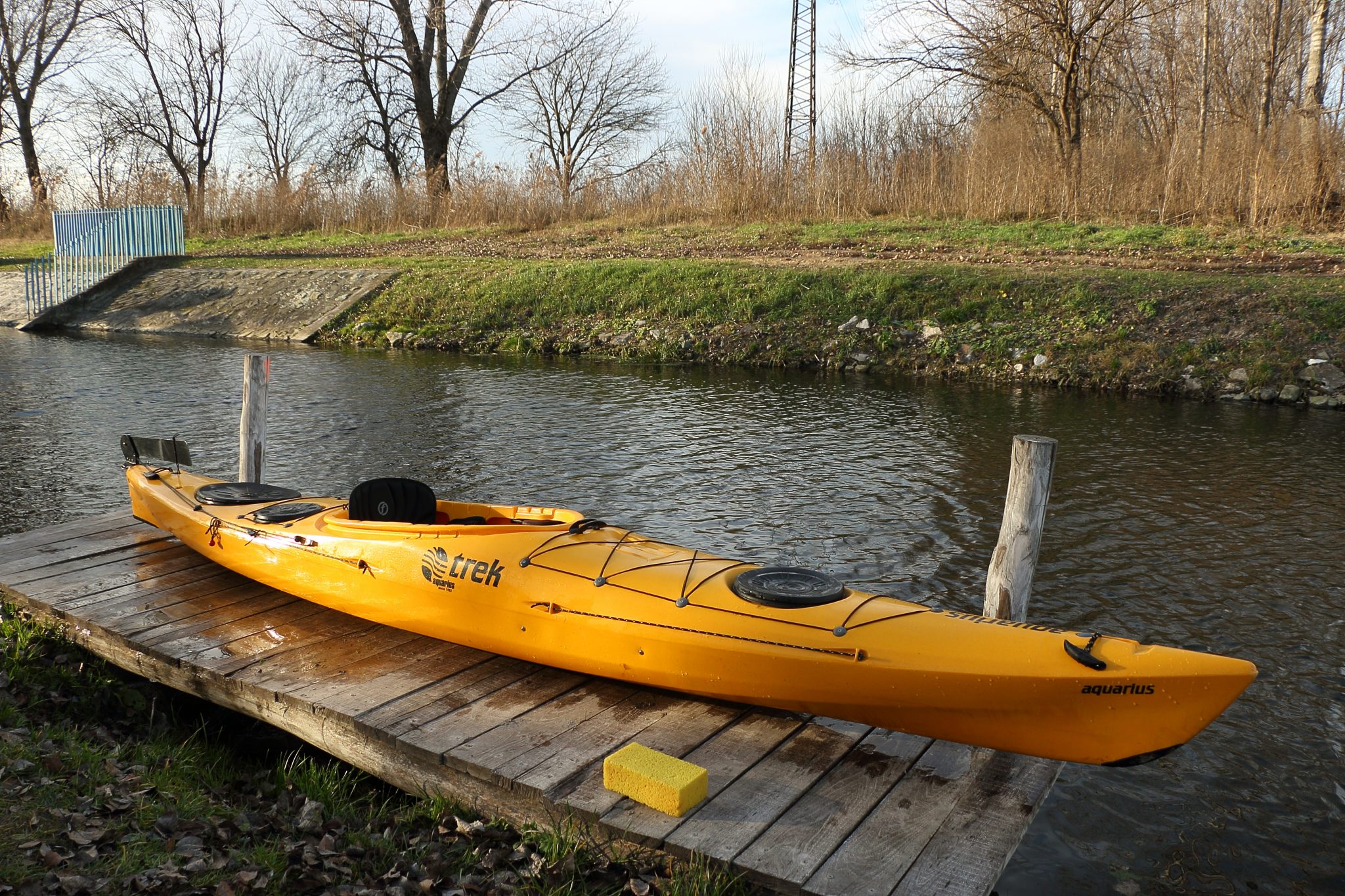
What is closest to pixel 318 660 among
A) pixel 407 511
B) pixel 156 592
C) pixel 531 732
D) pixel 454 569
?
pixel 454 569

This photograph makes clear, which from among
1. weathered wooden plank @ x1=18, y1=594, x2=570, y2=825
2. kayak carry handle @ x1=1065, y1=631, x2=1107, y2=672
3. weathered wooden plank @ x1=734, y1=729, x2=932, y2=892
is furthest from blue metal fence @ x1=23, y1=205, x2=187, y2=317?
kayak carry handle @ x1=1065, y1=631, x2=1107, y2=672

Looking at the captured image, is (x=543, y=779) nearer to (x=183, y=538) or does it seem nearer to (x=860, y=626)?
(x=860, y=626)

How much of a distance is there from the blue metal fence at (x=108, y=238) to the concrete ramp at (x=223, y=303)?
629 mm

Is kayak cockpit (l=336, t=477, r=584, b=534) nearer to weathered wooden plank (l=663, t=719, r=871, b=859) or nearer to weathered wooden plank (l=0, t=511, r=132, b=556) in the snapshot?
weathered wooden plank (l=663, t=719, r=871, b=859)

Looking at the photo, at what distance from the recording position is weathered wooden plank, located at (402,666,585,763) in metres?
3.17

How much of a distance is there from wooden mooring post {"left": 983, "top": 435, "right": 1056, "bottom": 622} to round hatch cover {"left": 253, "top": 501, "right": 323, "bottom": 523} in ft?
10.2

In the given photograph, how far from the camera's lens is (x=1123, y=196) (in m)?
14.6

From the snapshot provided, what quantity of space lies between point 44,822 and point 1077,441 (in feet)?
25.1

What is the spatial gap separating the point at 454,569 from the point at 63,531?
3.00m

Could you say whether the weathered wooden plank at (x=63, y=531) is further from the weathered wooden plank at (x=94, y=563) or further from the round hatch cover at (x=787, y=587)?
the round hatch cover at (x=787, y=587)

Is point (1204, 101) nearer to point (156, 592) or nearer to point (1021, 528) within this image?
point (1021, 528)

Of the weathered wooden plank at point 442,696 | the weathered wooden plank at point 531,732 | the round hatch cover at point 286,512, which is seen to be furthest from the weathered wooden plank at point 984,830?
the round hatch cover at point 286,512

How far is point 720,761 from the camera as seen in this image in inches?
121

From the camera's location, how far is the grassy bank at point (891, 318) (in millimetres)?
10211
